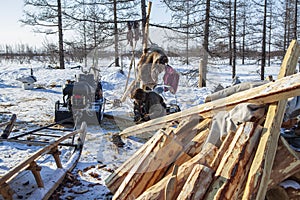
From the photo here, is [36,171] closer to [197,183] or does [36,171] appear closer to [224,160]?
[197,183]

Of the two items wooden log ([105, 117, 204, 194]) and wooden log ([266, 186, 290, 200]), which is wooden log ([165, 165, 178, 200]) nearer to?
wooden log ([105, 117, 204, 194])

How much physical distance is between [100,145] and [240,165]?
3661 millimetres

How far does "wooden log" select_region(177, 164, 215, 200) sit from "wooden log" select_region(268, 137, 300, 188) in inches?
24.3

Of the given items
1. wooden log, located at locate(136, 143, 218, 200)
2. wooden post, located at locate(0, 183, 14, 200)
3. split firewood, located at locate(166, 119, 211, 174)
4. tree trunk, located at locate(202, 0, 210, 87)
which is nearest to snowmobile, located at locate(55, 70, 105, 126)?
wooden post, located at locate(0, 183, 14, 200)

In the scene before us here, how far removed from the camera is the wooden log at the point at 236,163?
6.72 feet

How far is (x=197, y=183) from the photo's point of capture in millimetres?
2125

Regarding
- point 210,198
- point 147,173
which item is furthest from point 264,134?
point 147,173

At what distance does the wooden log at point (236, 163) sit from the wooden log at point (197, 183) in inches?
1.9

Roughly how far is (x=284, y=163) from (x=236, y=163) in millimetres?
567

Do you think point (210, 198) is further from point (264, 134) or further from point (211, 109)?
point (211, 109)

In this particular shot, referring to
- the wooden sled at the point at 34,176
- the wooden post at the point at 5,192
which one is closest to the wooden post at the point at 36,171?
the wooden sled at the point at 34,176

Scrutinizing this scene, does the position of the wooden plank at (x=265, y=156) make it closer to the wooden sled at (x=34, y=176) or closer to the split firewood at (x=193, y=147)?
the split firewood at (x=193, y=147)

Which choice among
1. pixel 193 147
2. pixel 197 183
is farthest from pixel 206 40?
pixel 197 183

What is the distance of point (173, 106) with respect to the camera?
257 inches
